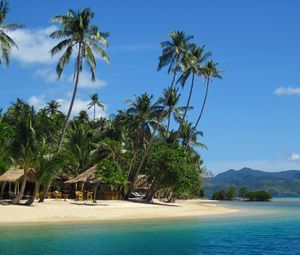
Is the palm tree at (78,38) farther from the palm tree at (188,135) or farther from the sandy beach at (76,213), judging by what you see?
the palm tree at (188,135)

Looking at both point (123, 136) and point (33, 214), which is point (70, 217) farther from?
point (123, 136)

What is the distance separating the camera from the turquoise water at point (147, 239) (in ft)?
54.2

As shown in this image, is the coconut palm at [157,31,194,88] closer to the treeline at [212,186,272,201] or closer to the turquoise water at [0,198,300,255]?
the turquoise water at [0,198,300,255]

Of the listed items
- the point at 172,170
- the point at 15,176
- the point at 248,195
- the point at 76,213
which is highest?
the point at 248,195

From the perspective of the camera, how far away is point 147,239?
19.8 metres

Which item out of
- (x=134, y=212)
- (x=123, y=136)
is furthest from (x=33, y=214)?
(x=123, y=136)

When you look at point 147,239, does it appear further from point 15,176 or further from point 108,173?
point 15,176

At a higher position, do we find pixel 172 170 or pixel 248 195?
pixel 248 195

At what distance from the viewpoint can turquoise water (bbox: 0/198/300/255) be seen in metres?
16.5

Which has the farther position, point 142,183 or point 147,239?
point 142,183

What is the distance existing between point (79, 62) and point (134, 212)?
12.4 metres

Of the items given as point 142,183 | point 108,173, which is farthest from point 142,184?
point 108,173

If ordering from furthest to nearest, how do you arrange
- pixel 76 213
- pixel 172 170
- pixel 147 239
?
pixel 172 170 → pixel 76 213 → pixel 147 239

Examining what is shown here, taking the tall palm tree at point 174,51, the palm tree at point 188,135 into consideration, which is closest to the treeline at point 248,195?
the palm tree at point 188,135
